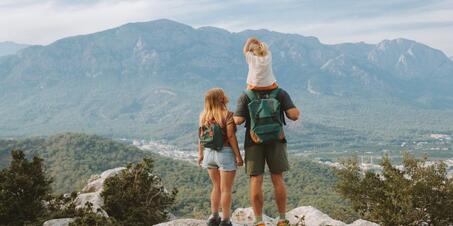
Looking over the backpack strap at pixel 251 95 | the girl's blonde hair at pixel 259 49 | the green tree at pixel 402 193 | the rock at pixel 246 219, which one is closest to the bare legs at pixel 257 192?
the backpack strap at pixel 251 95

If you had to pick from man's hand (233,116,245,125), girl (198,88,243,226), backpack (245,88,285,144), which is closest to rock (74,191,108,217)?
girl (198,88,243,226)

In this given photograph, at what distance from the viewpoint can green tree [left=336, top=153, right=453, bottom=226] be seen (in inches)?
→ 976

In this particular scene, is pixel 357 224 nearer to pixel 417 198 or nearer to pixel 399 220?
pixel 399 220

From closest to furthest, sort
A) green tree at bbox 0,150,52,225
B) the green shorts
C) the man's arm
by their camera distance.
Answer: the man's arm, the green shorts, green tree at bbox 0,150,52,225

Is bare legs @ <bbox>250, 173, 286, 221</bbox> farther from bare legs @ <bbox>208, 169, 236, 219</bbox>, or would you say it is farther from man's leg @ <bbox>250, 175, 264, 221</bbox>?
bare legs @ <bbox>208, 169, 236, 219</bbox>

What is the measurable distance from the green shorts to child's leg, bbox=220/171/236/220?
1.53 feet

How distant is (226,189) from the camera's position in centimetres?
1034

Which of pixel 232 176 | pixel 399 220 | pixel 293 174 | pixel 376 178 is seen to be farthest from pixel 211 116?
pixel 293 174

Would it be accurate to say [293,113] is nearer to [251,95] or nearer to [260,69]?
[251,95]

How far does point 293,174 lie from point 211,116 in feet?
325

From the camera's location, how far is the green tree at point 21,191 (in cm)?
1410

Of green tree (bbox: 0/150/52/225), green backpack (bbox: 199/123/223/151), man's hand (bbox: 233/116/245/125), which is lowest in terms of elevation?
green tree (bbox: 0/150/52/225)

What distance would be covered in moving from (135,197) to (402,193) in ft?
46.5

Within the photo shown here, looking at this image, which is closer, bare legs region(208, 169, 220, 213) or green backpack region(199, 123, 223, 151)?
green backpack region(199, 123, 223, 151)
